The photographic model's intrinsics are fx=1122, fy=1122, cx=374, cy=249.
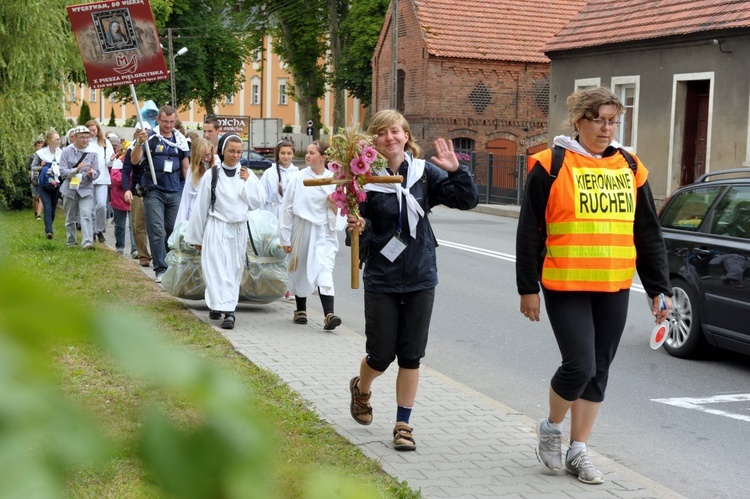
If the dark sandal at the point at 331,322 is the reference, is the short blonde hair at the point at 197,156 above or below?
above

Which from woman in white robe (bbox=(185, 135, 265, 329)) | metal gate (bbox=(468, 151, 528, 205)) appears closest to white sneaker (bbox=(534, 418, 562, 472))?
woman in white robe (bbox=(185, 135, 265, 329))

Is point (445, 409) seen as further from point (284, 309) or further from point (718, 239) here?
point (284, 309)

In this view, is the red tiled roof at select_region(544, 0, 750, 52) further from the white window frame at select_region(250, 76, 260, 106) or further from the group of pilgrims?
the white window frame at select_region(250, 76, 260, 106)

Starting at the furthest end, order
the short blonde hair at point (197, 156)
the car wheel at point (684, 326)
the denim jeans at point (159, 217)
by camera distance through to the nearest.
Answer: the denim jeans at point (159, 217) → the short blonde hair at point (197, 156) → the car wheel at point (684, 326)

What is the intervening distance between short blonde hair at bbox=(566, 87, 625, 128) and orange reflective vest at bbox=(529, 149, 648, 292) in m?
0.21

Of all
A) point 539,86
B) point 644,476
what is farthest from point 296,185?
point 539,86

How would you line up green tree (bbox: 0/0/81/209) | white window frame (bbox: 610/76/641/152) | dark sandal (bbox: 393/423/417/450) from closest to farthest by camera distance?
1. dark sandal (bbox: 393/423/417/450)
2. green tree (bbox: 0/0/81/209)
3. white window frame (bbox: 610/76/641/152)

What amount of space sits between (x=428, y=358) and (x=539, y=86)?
36.0 m

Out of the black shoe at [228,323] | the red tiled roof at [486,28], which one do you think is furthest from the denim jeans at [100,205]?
the red tiled roof at [486,28]

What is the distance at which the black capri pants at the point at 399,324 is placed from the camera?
634cm

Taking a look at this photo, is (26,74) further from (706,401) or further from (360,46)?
(360,46)

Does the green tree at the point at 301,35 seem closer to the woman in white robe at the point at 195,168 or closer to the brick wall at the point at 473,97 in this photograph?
the brick wall at the point at 473,97

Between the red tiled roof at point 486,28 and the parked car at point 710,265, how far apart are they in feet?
109

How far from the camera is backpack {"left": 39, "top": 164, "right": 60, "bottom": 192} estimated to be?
19.4m
